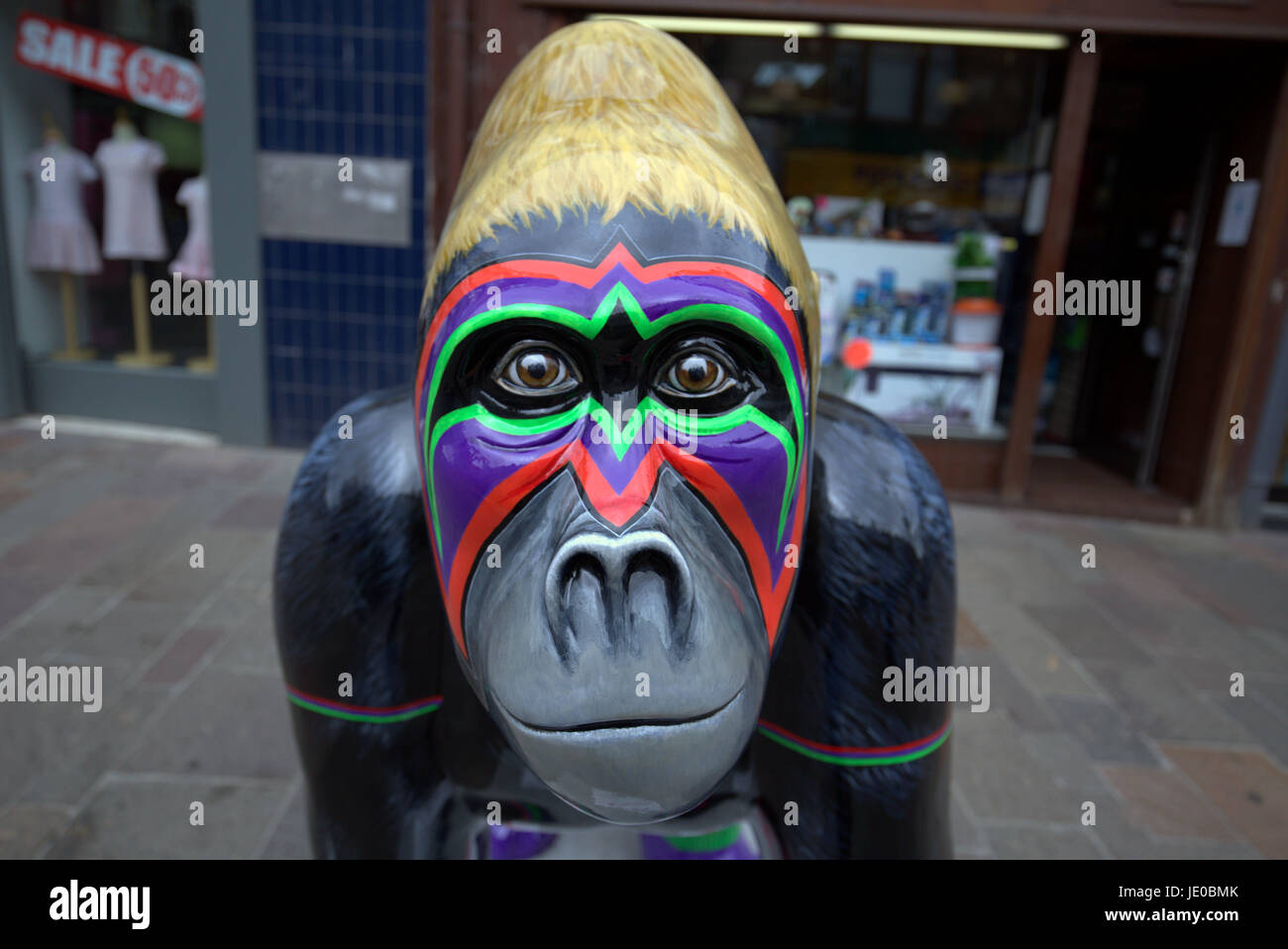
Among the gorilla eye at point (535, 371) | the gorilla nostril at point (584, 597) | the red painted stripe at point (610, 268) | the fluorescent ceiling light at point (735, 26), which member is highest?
the fluorescent ceiling light at point (735, 26)

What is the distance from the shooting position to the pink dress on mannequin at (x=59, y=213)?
19.6 ft

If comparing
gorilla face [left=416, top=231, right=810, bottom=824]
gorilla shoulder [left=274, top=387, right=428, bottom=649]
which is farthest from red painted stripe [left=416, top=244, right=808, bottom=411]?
gorilla shoulder [left=274, top=387, right=428, bottom=649]

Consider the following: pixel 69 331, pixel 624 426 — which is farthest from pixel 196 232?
pixel 624 426

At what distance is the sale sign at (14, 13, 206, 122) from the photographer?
5785mm

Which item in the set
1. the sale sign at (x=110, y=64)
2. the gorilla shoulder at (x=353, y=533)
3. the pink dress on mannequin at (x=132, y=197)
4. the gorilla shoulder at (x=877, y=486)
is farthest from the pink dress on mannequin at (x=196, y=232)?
the gorilla shoulder at (x=877, y=486)

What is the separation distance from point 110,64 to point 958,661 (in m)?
6.31

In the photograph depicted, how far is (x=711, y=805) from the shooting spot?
5.26 feet

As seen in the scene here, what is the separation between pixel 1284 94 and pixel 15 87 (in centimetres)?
770

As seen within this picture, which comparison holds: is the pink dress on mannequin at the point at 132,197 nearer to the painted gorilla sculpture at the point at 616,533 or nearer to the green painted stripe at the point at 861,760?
the painted gorilla sculpture at the point at 616,533

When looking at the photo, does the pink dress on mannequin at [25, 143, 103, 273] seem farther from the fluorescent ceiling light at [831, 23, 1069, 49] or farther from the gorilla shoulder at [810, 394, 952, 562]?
the gorilla shoulder at [810, 394, 952, 562]

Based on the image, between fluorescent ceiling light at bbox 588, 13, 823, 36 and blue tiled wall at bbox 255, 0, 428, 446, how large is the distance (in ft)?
4.02

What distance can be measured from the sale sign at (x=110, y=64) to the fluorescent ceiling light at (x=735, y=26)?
111 inches
